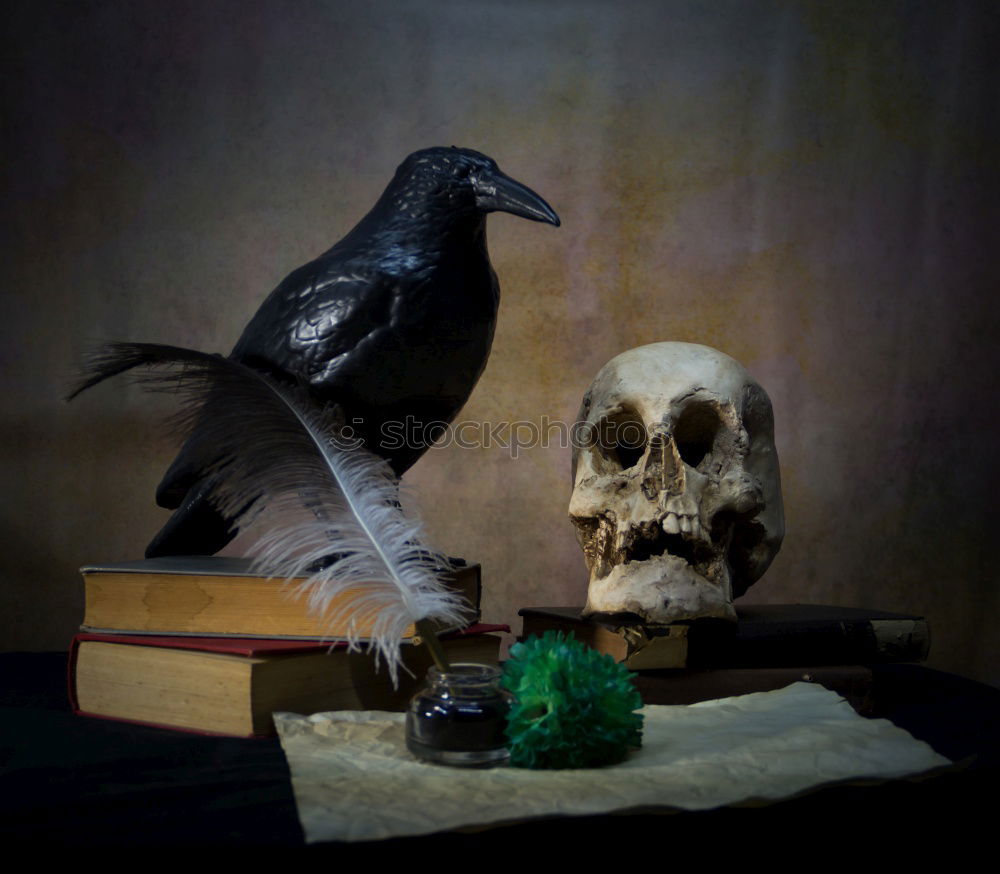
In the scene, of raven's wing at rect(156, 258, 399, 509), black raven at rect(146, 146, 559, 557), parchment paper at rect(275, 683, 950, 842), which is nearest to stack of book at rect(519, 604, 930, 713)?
parchment paper at rect(275, 683, 950, 842)

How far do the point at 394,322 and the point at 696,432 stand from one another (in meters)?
0.54

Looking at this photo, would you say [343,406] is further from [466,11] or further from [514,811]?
[466,11]

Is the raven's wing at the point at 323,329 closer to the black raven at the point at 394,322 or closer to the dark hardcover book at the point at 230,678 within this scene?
the black raven at the point at 394,322

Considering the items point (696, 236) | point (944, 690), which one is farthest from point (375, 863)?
point (696, 236)

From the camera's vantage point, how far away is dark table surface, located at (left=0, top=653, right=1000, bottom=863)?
786mm

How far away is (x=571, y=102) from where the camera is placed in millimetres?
2125

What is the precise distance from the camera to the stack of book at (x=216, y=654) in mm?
1107

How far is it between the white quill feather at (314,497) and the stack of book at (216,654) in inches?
1.5

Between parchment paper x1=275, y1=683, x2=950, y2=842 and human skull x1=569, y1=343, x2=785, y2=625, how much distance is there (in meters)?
0.29

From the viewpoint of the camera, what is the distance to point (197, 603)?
1210 millimetres

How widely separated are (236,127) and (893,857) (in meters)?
1.83

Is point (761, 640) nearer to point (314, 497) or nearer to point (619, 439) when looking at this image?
point (619, 439)

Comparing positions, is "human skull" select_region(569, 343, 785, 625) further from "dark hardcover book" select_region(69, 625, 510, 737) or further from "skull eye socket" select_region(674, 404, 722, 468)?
"dark hardcover book" select_region(69, 625, 510, 737)

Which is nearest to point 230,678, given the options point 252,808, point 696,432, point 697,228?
point 252,808
